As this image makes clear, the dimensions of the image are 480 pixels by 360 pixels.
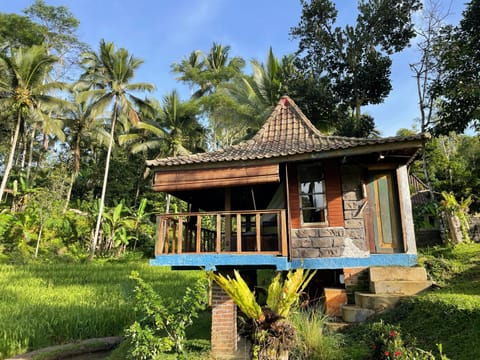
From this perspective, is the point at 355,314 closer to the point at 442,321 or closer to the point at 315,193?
the point at 442,321

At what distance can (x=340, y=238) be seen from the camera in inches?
275

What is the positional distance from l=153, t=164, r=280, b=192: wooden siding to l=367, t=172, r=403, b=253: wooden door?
7.68 ft

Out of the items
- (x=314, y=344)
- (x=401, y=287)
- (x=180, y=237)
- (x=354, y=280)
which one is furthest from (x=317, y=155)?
(x=314, y=344)

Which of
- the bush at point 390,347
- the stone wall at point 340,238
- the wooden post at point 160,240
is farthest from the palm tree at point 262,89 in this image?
the bush at point 390,347

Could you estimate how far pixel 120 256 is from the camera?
66.2ft

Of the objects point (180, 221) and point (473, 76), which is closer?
point (180, 221)

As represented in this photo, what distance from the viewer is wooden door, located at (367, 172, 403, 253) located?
23.4 feet

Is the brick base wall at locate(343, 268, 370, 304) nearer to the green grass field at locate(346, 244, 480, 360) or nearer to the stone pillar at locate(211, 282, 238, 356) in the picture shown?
the green grass field at locate(346, 244, 480, 360)

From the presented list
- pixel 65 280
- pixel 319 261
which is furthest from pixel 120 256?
pixel 319 261

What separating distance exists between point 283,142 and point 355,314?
13.4 ft

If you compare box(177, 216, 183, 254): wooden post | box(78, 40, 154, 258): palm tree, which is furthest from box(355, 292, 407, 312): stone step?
box(78, 40, 154, 258): palm tree

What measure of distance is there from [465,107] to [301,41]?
944 cm

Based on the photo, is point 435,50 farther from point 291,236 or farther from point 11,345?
point 11,345

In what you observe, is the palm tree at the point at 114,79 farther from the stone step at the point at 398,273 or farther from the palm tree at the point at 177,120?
the stone step at the point at 398,273
